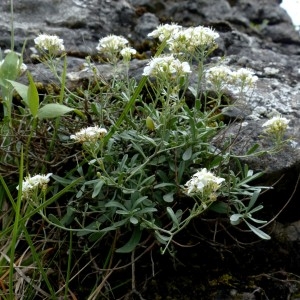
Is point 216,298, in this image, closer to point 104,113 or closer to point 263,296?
point 263,296

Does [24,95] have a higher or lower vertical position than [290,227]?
higher

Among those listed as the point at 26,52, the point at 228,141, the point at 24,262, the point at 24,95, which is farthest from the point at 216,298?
the point at 26,52

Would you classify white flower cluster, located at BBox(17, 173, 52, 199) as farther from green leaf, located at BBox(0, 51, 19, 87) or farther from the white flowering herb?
the white flowering herb

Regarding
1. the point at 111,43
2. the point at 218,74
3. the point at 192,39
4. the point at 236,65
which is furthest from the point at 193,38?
the point at 236,65

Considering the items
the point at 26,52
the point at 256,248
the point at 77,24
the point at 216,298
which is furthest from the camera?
the point at 77,24

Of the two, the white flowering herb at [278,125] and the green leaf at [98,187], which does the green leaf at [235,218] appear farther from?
the green leaf at [98,187]

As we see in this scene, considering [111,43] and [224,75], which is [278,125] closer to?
[224,75]
